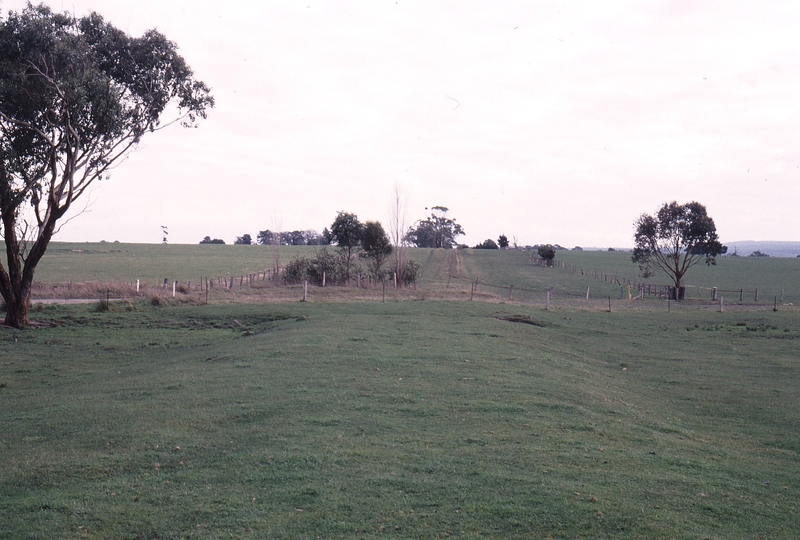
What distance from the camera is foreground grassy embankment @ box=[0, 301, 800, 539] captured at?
6.38 metres

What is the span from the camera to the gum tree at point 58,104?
23016 millimetres

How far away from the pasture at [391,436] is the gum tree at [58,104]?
4654 mm

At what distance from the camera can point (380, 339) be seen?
20375 millimetres

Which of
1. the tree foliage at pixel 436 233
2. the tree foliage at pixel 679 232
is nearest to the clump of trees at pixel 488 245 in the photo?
the tree foliage at pixel 436 233

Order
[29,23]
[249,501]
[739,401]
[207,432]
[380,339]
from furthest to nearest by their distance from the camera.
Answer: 1. [29,23]
2. [380,339]
3. [739,401]
4. [207,432]
5. [249,501]

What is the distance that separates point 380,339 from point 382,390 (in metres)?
7.75

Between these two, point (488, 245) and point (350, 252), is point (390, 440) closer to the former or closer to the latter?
point (350, 252)

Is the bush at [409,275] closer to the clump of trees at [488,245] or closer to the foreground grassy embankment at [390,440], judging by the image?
Result: the foreground grassy embankment at [390,440]

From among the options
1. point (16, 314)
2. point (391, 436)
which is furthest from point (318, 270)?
point (391, 436)

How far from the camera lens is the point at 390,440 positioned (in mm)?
9141

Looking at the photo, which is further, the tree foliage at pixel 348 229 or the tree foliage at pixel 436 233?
the tree foliage at pixel 436 233

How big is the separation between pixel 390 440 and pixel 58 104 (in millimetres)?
21846

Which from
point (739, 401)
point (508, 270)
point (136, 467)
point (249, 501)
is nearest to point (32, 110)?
point (136, 467)

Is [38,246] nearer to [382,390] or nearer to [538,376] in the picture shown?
[382,390]
